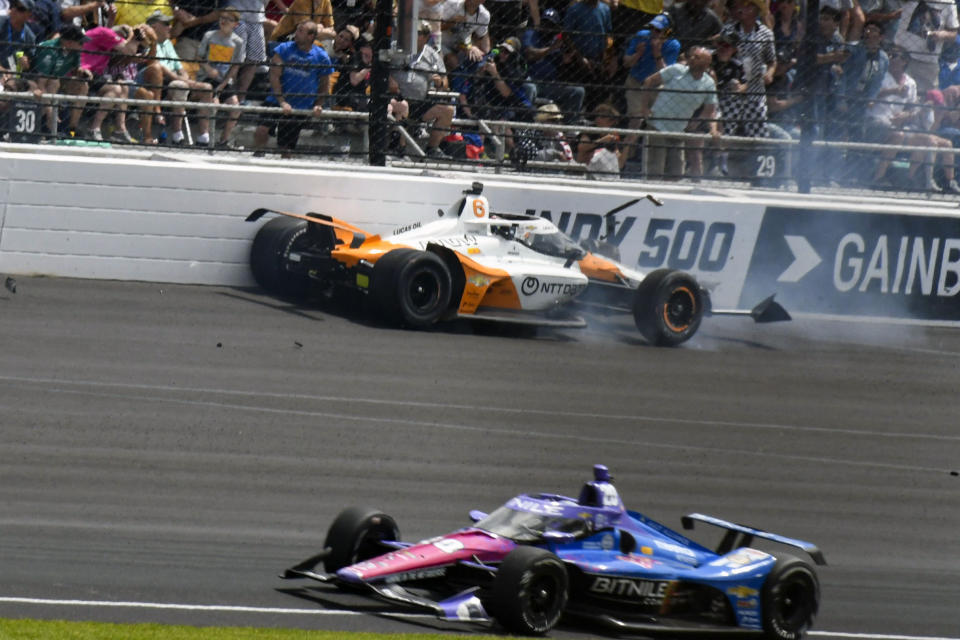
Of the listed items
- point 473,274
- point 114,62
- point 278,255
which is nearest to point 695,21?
point 473,274

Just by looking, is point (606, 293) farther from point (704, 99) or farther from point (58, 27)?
point (58, 27)

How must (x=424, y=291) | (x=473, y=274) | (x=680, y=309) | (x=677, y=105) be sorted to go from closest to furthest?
1. (x=424, y=291)
2. (x=473, y=274)
3. (x=680, y=309)
4. (x=677, y=105)

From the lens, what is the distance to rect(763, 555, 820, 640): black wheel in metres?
7.09

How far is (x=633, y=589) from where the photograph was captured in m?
6.96

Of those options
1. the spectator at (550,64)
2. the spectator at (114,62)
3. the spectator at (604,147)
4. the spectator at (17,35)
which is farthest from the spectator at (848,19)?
the spectator at (17,35)

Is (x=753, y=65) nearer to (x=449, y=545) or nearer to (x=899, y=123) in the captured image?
(x=899, y=123)

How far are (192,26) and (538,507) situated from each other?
31.9 ft

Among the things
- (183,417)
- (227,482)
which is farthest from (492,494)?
(183,417)

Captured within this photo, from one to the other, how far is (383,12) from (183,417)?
584cm

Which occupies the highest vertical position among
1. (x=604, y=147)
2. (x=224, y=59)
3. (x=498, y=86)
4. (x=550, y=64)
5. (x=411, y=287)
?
(x=550, y=64)

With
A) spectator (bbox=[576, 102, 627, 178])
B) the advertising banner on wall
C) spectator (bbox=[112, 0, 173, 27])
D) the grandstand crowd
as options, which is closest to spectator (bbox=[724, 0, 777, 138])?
the grandstand crowd

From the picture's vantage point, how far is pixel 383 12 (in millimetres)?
14258

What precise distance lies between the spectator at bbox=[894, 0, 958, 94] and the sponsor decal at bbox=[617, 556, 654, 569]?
11.3 metres

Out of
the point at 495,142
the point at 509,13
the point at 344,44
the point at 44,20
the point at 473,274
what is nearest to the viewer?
the point at 473,274
